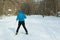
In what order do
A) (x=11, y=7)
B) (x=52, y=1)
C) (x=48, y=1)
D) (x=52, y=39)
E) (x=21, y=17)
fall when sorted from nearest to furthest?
(x=52, y=39) < (x=21, y=17) < (x=52, y=1) < (x=48, y=1) < (x=11, y=7)

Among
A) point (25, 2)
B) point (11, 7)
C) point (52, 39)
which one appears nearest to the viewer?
point (52, 39)

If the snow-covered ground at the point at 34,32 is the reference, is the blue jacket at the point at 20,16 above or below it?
above

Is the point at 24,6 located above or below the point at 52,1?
below

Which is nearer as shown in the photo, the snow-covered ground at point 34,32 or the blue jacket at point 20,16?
the snow-covered ground at point 34,32

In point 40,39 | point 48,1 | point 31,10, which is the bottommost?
point 31,10

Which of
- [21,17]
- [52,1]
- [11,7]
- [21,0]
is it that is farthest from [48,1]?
[21,17]

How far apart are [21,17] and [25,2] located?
370 ft

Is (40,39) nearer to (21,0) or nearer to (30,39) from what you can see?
(30,39)

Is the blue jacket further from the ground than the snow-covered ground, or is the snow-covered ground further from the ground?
the blue jacket

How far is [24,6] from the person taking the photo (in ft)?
399

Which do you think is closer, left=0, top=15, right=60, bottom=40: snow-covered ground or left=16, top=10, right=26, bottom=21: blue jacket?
left=0, top=15, right=60, bottom=40: snow-covered ground

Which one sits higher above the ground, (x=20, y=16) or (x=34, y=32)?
(x=20, y=16)

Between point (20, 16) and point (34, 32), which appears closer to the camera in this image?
point (20, 16)

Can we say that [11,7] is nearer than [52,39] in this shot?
No
